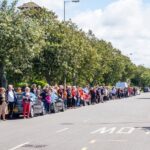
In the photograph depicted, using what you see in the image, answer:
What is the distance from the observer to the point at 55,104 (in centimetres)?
3619

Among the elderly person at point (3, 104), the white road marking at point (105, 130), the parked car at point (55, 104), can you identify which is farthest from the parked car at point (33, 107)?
the white road marking at point (105, 130)

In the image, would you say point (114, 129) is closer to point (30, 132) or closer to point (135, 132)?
point (135, 132)

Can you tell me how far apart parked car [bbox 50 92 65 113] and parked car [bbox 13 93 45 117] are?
2217 mm

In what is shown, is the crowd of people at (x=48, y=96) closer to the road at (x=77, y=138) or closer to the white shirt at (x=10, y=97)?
the white shirt at (x=10, y=97)

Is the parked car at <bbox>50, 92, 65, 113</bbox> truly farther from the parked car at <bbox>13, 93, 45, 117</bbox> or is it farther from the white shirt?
the white shirt

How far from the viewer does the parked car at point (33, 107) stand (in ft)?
100

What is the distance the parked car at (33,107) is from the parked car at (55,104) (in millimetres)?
2217

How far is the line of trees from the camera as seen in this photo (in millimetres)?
38209

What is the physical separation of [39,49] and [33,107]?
1150cm

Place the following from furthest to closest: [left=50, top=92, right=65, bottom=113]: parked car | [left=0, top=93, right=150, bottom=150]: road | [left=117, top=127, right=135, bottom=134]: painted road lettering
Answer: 1. [left=50, top=92, right=65, bottom=113]: parked car
2. [left=117, top=127, right=135, bottom=134]: painted road lettering
3. [left=0, top=93, right=150, bottom=150]: road

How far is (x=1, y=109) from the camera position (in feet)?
94.2

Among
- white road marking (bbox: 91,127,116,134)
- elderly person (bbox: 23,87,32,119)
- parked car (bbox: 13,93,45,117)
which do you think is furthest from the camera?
parked car (bbox: 13,93,45,117)

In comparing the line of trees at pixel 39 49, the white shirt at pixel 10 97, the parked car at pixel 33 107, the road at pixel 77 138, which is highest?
the line of trees at pixel 39 49

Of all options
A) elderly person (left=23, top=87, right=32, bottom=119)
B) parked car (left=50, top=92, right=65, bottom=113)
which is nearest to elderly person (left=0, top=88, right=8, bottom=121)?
elderly person (left=23, top=87, right=32, bottom=119)
